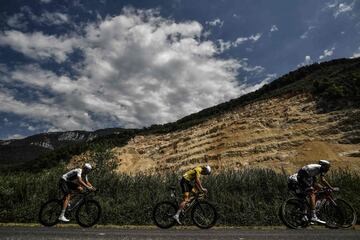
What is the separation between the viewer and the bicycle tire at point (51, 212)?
12.0 meters

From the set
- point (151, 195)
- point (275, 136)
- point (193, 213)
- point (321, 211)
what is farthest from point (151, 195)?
point (275, 136)

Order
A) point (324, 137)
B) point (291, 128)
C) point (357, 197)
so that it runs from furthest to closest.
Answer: point (291, 128) < point (324, 137) < point (357, 197)

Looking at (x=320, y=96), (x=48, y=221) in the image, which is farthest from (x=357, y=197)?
(x=320, y=96)

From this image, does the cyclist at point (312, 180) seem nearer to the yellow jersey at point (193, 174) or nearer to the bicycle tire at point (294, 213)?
the bicycle tire at point (294, 213)

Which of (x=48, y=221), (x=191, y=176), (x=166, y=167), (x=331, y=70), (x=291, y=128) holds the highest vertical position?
Answer: (x=331, y=70)

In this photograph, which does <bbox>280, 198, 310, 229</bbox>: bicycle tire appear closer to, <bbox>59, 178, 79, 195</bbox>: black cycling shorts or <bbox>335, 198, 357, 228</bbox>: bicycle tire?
<bbox>335, 198, 357, 228</bbox>: bicycle tire

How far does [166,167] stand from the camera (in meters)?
36.0

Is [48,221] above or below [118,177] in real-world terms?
below

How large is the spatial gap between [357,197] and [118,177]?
33.4 ft

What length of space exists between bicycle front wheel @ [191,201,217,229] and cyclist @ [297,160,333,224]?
2.90 metres

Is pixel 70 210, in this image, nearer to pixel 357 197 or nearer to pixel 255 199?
pixel 255 199

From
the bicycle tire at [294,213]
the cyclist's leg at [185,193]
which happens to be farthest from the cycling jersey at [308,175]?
the cyclist's leg at [185,193]

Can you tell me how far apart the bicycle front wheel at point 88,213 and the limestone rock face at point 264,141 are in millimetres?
11419

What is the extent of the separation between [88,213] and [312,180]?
7297 millimetres
